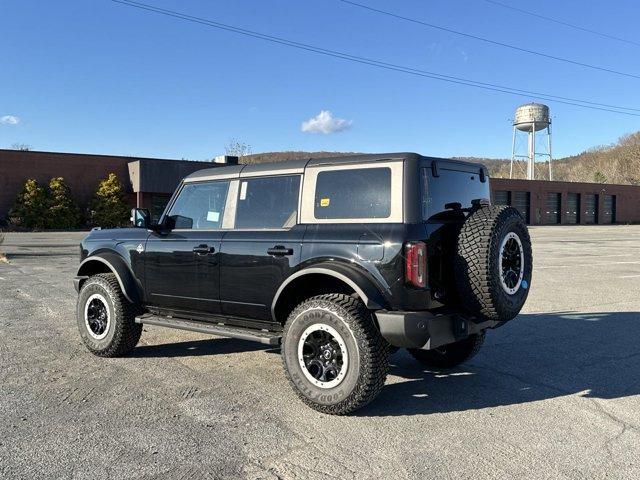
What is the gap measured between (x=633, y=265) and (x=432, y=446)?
49.4 ft

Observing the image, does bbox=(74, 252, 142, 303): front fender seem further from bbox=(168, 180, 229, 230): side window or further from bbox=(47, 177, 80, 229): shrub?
bbox=(47, 177, 80, 229): shrub

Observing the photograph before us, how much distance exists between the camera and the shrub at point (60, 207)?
1388 inches

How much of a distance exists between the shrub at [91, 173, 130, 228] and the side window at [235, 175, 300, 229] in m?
33.3

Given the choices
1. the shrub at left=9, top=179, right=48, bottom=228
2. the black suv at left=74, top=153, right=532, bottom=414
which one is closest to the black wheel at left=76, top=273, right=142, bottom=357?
the black suv at left=74, top=153, right=532, bottom=414

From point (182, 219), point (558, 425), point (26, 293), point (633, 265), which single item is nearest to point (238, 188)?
point (182, 219)

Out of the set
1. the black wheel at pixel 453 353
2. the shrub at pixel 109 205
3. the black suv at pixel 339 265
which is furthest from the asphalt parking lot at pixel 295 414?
the shrub at pixel 109 205

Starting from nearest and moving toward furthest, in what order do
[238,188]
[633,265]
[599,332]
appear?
1. [238,188]
2. [599,332]
3. [633,265]

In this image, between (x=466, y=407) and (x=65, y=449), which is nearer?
(x=65, y=449)

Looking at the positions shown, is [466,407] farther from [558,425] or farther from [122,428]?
[122,428]

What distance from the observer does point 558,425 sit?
13.5ft

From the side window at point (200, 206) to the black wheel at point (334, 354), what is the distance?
58.0 inches

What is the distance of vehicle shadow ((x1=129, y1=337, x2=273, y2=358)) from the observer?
616 cm

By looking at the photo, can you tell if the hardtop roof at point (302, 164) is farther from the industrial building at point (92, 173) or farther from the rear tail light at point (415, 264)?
the industrial building at point (92, 173)

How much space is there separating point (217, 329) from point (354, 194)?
179 centimetres
